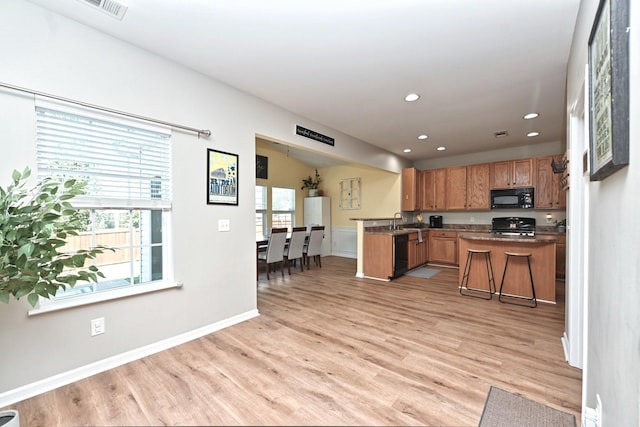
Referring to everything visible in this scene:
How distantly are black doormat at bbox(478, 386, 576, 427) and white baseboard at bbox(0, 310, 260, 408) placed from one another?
8.00 feet

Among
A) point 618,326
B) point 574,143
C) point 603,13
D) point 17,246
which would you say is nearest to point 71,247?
point 17,246

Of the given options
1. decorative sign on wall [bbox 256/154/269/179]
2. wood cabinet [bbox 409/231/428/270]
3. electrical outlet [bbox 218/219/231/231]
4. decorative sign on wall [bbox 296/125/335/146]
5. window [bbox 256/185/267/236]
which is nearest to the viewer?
electrical outlet [bbox 218/219/231/231]

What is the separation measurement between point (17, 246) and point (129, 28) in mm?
1773

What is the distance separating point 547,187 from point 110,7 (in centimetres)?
687

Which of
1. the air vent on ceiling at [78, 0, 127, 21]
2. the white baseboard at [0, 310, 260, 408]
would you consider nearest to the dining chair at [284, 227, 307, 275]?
the white baseboard at [0, 310, 260, 408]

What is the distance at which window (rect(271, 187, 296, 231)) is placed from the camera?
7645 millimetres

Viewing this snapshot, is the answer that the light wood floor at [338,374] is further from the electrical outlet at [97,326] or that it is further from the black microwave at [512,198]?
the black microwave at [512,198]

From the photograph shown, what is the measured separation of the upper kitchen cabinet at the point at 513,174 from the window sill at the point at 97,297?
621cm

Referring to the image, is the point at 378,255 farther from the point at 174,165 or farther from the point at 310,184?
the point at 310,184

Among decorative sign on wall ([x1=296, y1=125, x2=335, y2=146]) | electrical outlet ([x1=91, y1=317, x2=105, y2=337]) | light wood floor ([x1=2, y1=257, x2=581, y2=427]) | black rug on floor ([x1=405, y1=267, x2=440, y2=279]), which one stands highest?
decorative sign on wall ([x1=296, y1=125, x2=335, y2=146])

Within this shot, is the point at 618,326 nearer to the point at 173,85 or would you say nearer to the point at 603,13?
the point at 603,13

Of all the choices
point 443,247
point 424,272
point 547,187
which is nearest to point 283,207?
point 424,272

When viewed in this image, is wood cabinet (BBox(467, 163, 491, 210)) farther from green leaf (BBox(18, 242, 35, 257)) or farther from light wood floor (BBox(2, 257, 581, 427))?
green leaf (BBox(18, 242, 35, 257))

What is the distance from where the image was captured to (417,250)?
6086 millimetres
